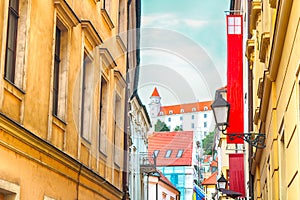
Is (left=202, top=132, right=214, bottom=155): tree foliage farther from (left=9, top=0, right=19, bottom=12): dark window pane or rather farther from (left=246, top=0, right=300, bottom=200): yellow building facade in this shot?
(left=9, top=0, right=19, bottom=12): dark window pane

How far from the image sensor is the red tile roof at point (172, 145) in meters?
48.0

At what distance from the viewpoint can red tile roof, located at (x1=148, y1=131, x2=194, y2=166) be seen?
48.0 metres

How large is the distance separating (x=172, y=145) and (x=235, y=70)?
37465 mm

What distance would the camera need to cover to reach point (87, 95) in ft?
53.0

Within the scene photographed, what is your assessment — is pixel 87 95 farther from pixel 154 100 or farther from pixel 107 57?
pixel 154 100

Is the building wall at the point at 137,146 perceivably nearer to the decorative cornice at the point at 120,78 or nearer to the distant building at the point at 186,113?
the distant building at the point at 186,113

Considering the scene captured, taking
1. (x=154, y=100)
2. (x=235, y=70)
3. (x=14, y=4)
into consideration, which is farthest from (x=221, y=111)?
(x=154, y=100)

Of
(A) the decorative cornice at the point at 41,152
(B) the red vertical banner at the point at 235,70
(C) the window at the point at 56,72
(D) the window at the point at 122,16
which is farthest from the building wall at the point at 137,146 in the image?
(C) the window at the point at 56,72

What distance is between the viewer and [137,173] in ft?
125

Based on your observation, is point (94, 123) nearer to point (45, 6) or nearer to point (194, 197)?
point (45, 6)

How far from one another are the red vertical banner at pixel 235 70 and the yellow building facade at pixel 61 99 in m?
4.42

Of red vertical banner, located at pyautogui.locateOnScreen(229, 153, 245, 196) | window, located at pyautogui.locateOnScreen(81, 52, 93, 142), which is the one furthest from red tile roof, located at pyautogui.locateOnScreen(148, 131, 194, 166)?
window, located at pyautogui.locateOnScreen(81, 52, 93, 142)

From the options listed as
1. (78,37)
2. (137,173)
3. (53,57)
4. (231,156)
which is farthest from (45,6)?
(137,173)

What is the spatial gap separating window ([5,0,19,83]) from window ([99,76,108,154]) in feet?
22.5
